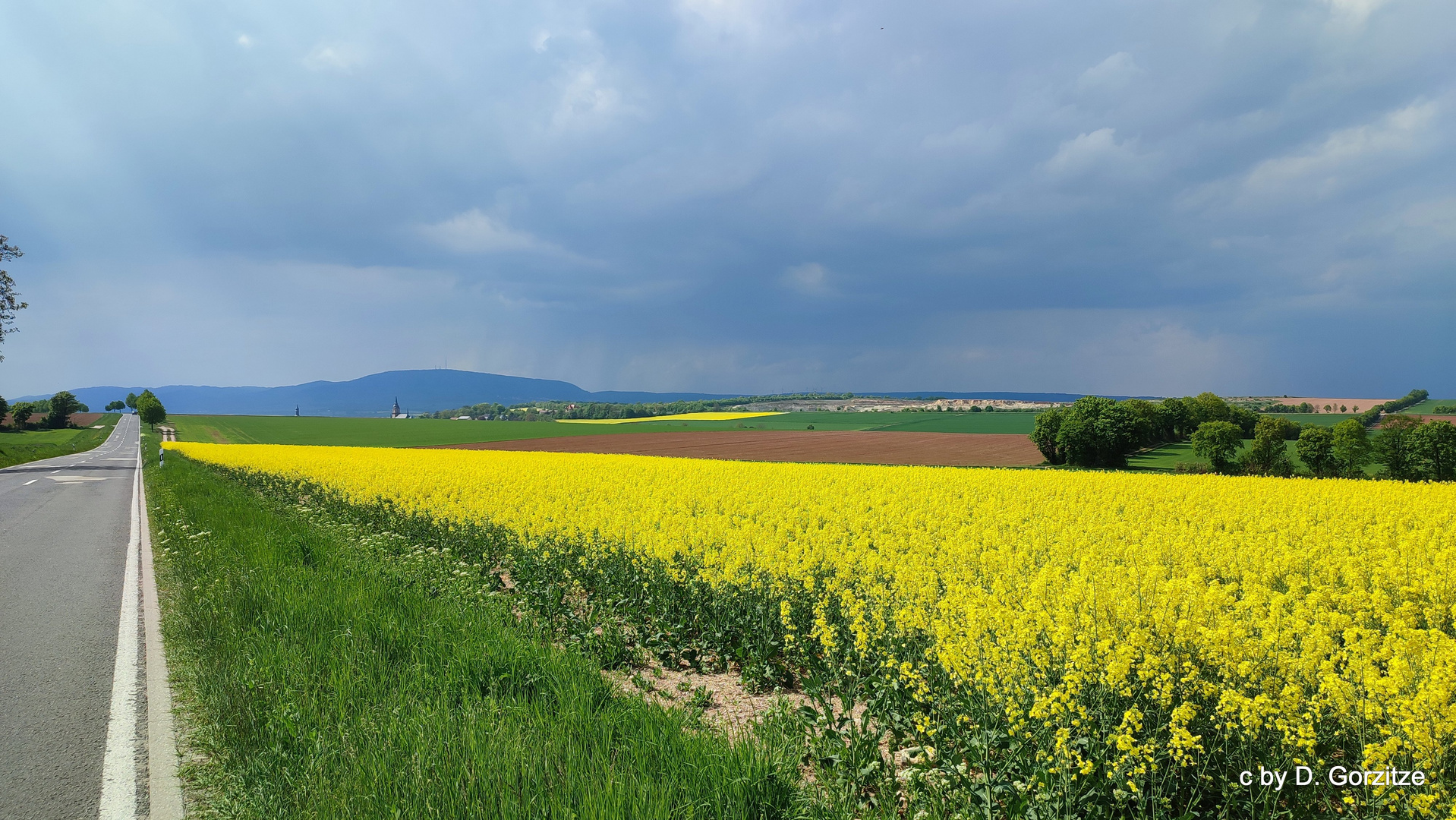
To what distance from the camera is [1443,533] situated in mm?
8867

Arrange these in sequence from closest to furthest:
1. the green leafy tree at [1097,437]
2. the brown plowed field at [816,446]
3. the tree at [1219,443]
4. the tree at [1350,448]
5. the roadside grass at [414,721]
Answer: the roadside grass at [414,721], the tree at [1350,448], the tree at [1219,443], the brown plowed field at [816,446], the green leafy tree at [1097,437]

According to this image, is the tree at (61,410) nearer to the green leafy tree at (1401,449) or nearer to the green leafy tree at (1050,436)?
the green leafy tree at (1050,436)

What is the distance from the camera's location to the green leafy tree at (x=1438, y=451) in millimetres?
31578

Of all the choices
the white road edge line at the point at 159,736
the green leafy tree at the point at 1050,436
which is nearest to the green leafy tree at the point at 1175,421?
the green leafy tree at the point at 1050,436

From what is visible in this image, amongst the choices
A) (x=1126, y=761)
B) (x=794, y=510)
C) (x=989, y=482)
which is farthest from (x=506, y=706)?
(x=989, y=482)

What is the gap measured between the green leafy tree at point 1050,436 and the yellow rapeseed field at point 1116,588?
32493mm

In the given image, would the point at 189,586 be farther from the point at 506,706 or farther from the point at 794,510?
the point at 794,510

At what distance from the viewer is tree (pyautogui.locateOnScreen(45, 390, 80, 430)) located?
103 m

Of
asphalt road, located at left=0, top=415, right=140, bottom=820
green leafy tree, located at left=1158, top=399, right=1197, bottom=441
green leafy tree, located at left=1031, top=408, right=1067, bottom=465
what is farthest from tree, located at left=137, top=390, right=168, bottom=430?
green leafy tree, located at left=1158, top=399, right=1197, bottom=441

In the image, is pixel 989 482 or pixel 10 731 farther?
pixel 989 482

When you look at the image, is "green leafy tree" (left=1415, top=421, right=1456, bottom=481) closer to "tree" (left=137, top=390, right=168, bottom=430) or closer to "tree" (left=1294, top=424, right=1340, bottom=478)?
"tree" (left=1294, top=424, right=1340, bottom=478)

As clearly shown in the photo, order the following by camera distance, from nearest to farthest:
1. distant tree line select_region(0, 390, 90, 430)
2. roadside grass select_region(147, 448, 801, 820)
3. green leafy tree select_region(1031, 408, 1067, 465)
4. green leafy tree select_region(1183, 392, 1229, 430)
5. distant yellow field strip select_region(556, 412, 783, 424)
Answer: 1. roadside grass select_region(147, 448, 801, 820)
2. green leafy tree select_region(1031, 408, 1067, 465)
3. green leafy tree select_region(1183, 392, 1229, 430)
4. distant tree line select_region(0, 390, 90, 430)
5. distant yellow field strip select_region(556, 412, 783, 424)

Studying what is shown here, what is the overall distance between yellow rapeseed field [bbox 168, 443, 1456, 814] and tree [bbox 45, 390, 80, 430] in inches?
5359

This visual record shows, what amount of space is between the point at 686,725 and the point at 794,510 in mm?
6793
